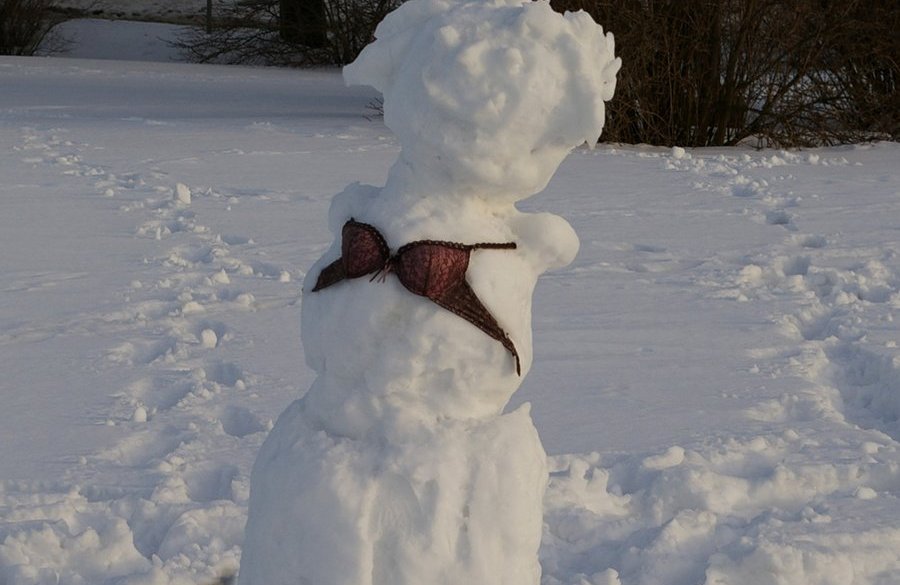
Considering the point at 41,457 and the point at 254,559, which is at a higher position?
the point at 254,559

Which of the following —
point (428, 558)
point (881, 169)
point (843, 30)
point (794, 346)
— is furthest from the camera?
point (843, 30)

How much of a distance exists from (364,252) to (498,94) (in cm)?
32

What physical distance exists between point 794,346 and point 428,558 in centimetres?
269

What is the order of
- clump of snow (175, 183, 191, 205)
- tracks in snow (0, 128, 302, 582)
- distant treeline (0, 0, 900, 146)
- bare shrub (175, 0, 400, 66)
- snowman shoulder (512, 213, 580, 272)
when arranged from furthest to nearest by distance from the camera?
bare shrub (175, 0, 400, 66) → distant treeline (0, 0, 900, 146) → clump of snow (175, 183, 191, 205) → tracks in snow (0, 128, 302, 582) → snowman shoulder (512, 213, 580, 272)

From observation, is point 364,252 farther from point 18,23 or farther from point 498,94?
point 18,23

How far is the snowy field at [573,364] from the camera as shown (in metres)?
3.02

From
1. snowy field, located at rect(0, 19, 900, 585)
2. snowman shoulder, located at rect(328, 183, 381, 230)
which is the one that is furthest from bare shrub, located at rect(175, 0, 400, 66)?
snowman shoulder, located at rect(328, 183, 381, 230)

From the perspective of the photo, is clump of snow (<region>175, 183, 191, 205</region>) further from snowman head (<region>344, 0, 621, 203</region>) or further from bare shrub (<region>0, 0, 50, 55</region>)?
bare shrub (<region>0, 0, 50, 55</region>)

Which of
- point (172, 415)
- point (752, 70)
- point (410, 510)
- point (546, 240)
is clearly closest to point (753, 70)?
point (752, 70)

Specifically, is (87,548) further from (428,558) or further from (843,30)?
(843,30)

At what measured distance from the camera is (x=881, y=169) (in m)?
8.02

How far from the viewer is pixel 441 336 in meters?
2.05

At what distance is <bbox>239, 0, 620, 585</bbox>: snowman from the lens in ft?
6.65

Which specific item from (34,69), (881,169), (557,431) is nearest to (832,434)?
(557,431)
